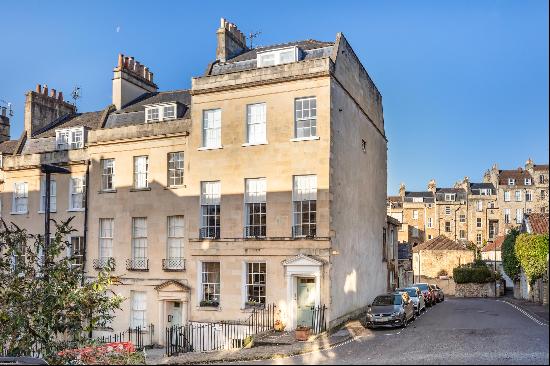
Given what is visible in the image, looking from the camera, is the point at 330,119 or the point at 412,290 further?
the point at 412,290

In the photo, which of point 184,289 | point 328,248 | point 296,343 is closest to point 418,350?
point 296,343

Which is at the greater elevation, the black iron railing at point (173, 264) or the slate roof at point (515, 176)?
the slate roof at point (515, 176)

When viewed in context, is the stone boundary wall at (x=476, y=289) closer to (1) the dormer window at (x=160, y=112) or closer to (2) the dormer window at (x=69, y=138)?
(1) the dormer window at (x=160, y=112)

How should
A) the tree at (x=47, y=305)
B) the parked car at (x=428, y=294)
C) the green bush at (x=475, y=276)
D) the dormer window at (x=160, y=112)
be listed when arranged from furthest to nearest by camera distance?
1. the green bush at (x=475, y=276)
2. the parked car at (x=428, y=294)
3. the dormer window at (x=160, y=112)
4. the tree at (x=47, y=305)

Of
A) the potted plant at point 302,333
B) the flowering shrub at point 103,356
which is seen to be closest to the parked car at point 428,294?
the potted plant at point 302,333

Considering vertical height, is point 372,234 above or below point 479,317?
above

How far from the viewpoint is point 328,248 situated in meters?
24.3

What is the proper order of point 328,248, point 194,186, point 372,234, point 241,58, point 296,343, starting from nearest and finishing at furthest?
point 296,343
point 328,248
point 194,186
point 241,58
point 372,234

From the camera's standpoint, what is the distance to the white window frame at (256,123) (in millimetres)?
26781

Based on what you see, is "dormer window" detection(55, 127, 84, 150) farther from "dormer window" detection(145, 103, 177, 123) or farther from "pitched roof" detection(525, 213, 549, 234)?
→ "pitched roof" detection(525, 213, 549, 234)

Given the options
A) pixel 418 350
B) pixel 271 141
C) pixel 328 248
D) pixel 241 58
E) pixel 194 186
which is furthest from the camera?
pixel 241 58

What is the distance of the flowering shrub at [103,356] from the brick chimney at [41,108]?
24013 mm

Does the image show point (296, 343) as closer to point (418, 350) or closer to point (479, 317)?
point (418, 350)

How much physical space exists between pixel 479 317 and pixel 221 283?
13.4m
